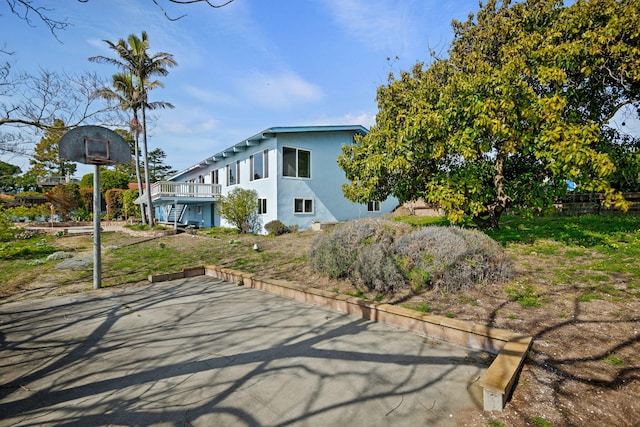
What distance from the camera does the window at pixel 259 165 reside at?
17.1 m

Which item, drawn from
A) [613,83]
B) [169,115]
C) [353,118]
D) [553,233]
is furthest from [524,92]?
[169,115]

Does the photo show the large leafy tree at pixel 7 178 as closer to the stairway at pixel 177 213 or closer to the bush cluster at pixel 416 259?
the bush cluster at pixel 416 259

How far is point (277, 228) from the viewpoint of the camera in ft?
51.3

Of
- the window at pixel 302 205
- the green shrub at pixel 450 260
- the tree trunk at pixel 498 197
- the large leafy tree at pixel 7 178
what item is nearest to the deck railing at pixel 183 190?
the large leafy tree at pixel 7 178

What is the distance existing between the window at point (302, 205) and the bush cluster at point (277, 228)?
3.90 feet

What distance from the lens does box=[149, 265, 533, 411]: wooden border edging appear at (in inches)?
91.0

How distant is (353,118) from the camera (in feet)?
61.8

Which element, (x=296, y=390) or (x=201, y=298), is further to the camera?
(x=201, y=298)

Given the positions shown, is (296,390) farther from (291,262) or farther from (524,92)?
(524,92)

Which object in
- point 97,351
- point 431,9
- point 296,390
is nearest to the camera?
point 296,390

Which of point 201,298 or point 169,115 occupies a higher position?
point 169,115

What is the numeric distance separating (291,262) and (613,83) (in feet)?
31.2

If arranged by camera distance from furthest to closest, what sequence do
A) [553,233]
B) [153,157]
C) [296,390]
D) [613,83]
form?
1. [153,157]
2. [553,233]
3. [613,83]
4. [296,390]

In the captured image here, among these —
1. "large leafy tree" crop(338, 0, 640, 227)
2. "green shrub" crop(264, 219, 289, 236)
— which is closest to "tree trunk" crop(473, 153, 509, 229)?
"large leafy tree" crop(338, 0, 640, 227)
